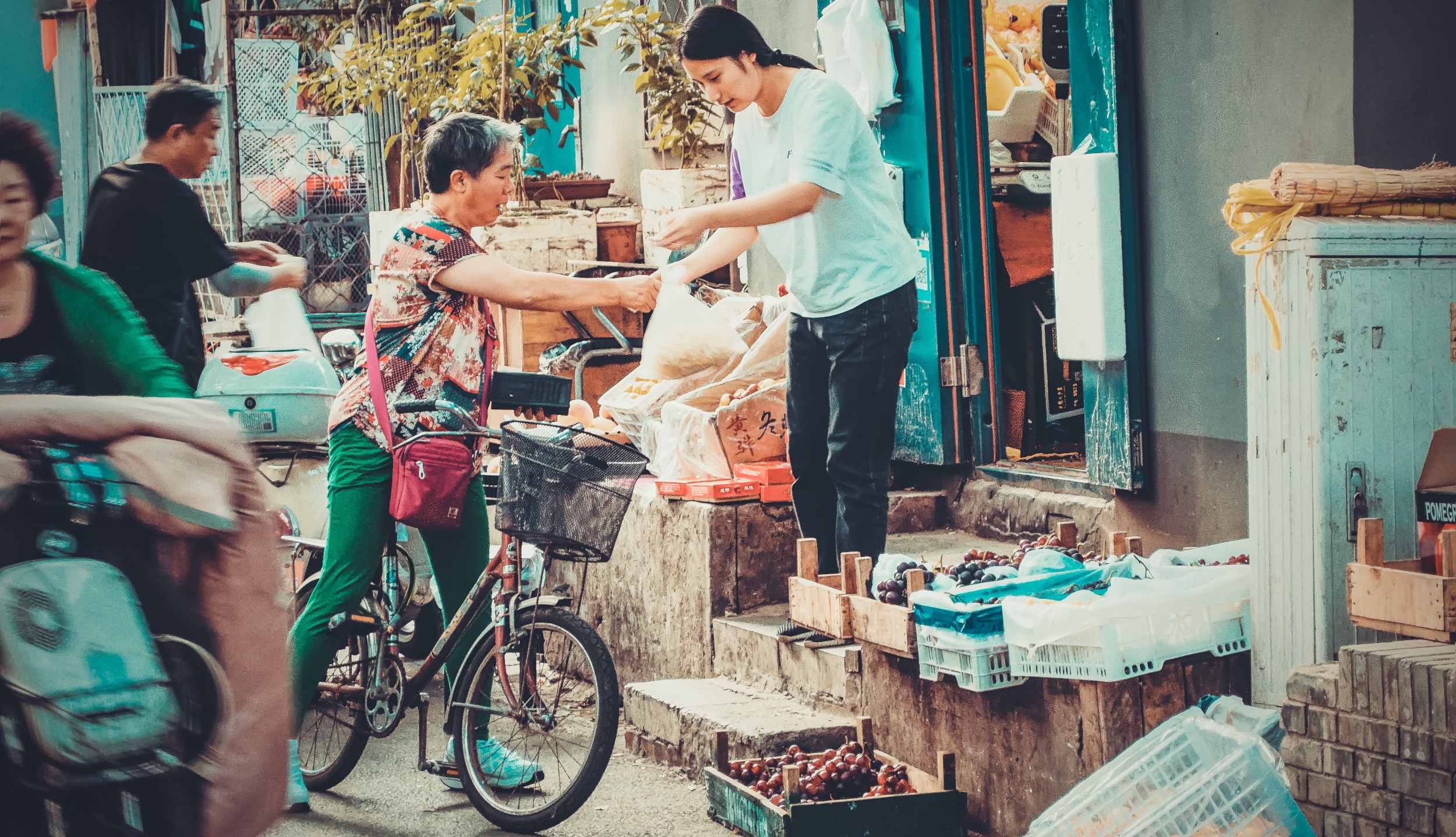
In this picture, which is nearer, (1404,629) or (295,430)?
(1404,629)

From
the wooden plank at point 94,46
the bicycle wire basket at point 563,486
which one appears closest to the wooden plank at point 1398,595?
the bicycle wire basket at point 563,486

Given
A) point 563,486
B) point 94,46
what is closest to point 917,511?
point 563,486

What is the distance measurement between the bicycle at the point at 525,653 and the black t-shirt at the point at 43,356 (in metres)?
2.17

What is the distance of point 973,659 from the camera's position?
4.22 metres

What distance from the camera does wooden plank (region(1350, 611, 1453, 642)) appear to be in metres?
3.37

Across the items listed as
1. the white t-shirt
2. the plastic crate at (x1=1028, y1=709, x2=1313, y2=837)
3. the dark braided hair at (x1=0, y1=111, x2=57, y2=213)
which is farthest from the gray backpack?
the white t-shirt

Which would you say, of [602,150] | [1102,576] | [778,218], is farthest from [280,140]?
[1102,576]

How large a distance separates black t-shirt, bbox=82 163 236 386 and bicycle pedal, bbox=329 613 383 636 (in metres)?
1.18

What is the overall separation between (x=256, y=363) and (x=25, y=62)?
499 inches

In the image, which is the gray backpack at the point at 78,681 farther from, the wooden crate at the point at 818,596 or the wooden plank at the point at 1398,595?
the wooden crate at the point at 818,596

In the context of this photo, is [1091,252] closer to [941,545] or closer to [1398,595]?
[941,545]

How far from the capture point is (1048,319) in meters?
7.93

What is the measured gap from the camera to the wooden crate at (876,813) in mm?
4277

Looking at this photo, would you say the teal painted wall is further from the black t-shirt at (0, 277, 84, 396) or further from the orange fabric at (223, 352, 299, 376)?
the black t-shirt at (0, 277, 84, 396)
